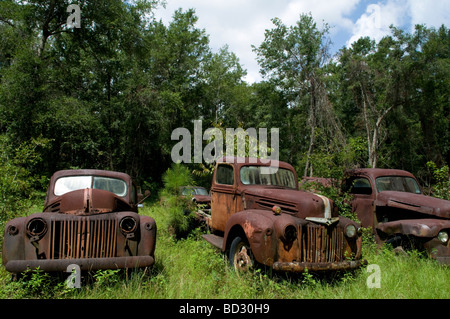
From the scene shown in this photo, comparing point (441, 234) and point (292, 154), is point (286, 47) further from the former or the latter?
point (441, 234)

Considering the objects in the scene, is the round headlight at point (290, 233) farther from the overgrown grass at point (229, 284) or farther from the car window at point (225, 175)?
the car window at point (225, 175)

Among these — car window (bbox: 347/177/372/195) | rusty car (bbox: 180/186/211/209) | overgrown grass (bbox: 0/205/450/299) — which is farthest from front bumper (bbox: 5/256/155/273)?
car window (bbox: 347/177/372/195)

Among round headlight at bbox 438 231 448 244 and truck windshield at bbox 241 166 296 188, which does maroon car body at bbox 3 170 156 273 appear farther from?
round headlight at bbox 438 231 448 244

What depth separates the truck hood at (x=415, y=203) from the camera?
17.7ft

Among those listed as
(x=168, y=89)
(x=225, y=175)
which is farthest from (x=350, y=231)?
(x=168, y=89)

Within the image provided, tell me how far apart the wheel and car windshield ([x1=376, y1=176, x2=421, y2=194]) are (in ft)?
12.2

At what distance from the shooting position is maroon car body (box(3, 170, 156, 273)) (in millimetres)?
3699

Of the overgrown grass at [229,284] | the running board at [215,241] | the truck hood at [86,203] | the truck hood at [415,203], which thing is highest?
the truck hood at [86,203]

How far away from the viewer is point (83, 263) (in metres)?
3.70

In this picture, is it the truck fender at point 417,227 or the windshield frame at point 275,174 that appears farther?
the windshield frame at point 275,174

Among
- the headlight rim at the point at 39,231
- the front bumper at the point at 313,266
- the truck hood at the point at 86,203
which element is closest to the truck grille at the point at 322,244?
the front bumper at the point at 313,266

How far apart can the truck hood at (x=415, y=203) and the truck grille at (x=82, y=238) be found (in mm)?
5122

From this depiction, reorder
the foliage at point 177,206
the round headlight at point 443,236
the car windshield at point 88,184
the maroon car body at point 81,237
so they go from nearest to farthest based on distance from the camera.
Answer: the maroon car body at point 81,237, the round headlight at point 443,236, the car windshield at point 88,184, the foliage at point 177,206
